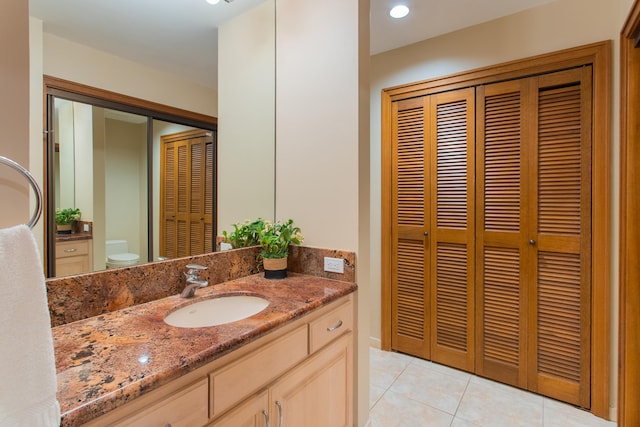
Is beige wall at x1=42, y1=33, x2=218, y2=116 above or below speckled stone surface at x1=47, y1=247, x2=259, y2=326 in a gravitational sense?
above

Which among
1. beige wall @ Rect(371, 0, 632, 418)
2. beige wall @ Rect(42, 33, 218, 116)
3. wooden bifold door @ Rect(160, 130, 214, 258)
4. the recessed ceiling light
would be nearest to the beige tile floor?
beige wall @ Rect(371, 0, 632, 418)

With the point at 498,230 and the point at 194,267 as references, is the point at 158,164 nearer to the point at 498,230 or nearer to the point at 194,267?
the point at 194,267

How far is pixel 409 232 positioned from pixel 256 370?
6.19 ft

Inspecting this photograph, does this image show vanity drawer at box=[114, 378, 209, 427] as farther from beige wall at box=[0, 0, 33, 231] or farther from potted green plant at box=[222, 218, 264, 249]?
potted green plant at box=[222, 218, 264, 249]

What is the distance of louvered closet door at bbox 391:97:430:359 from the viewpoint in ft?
8.38

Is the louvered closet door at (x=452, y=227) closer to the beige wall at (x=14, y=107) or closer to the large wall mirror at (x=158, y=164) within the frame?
the large wall mirror at (x=158, y=164)

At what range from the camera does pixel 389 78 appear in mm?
2697

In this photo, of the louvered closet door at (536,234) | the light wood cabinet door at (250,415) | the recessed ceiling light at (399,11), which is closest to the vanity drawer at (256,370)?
the light wood cabinet door at (250,415)

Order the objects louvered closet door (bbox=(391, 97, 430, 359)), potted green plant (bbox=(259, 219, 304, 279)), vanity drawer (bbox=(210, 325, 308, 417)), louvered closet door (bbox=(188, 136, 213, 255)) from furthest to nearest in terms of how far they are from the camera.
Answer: louvered closet door (bbox=(391, 97, 430, 359)) → potted green plant (bbox=(259, 219, 304, 279)) → louvered closet door (bbox=(188, 136, 213, 255)) → vanity drawer (bbox=(210, 325, 308, 417))

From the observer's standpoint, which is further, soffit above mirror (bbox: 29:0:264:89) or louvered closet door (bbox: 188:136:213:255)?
louvered closet door (bbox: 188:136:213:255)

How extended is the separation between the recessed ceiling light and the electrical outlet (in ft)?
5.73

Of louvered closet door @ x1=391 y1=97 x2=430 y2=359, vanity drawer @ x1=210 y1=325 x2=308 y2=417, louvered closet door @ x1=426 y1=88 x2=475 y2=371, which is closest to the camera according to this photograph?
vanity drawer @ x1=210 y1=325 x2=308 y2=417

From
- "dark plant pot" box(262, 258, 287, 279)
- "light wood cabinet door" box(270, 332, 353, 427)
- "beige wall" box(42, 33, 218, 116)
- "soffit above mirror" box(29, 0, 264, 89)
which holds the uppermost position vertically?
"soffit above mirror" box(29, 0, 264, 89)

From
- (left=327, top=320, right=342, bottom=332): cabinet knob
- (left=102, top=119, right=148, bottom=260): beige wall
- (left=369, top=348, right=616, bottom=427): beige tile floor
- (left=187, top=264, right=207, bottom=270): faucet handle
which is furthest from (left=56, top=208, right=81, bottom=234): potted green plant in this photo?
(left=369, top=348, right=616, bottom=427): beige tile floor
